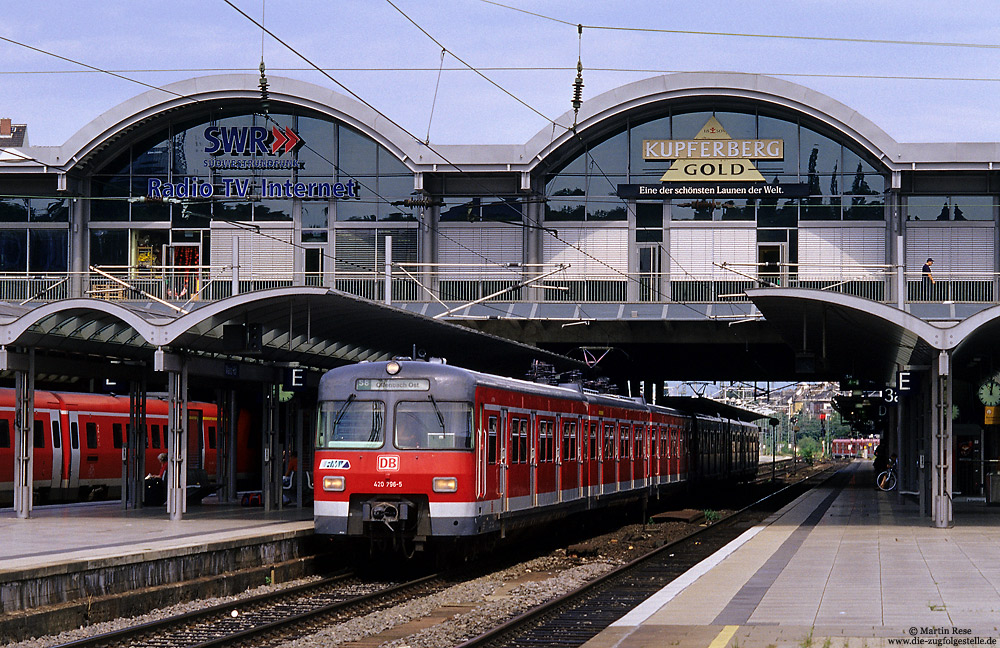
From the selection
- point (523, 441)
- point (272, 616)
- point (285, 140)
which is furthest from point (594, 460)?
point (285, 140)

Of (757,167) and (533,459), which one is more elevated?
(757,167)

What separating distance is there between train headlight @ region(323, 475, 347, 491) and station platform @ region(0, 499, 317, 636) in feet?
3.76

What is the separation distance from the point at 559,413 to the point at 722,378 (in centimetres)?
3372

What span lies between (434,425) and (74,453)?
16319 millimetres

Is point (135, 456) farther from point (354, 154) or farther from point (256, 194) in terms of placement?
point (354, 154)

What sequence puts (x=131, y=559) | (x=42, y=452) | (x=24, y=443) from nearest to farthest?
(x=131, y=559)
(x=24, y=443)
(x=42, y=452)

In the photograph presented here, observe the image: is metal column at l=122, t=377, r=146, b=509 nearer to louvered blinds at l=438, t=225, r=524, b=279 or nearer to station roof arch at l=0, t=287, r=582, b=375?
station roof arch at l=0, t=287, r=582, b=375

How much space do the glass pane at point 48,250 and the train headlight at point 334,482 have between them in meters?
28.8

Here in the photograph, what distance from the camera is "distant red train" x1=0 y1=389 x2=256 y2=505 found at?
91.9ft

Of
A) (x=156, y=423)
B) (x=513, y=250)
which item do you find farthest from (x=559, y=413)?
(x=513, y=250)

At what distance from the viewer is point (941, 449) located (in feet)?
79.9

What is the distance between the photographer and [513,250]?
4222 cm

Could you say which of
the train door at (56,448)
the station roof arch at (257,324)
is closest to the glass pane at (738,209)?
the station roof arch at (257,324)

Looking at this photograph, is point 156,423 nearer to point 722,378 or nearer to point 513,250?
point 513,250
